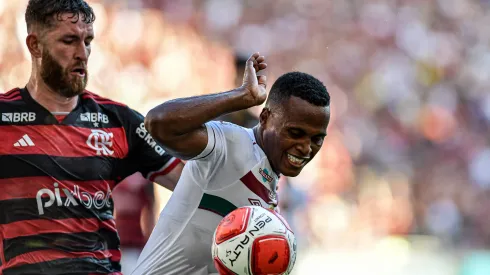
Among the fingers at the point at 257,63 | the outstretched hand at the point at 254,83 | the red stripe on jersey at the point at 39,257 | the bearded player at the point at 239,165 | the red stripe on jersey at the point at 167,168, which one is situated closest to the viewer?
the outstretched hand at the point at 254,83

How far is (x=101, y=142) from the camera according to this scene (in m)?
4.37

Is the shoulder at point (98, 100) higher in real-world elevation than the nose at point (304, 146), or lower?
lower

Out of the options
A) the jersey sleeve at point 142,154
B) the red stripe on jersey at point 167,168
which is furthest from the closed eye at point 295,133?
the red stripe on jersey at point 167,168

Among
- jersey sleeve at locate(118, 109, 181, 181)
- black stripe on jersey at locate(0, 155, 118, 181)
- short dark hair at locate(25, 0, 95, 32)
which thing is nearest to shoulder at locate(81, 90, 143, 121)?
jersey sleeve at locate(118, 109, 181, 181)

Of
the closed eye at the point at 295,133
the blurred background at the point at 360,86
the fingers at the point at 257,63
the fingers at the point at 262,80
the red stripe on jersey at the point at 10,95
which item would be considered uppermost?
the fingers at the point at 257,63

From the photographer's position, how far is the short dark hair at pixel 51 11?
167 inches

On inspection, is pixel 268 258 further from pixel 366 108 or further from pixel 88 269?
pixel 366 108

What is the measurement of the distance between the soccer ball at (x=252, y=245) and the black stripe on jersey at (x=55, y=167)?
41.3 inches

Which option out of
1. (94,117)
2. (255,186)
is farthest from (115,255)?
(255,186)

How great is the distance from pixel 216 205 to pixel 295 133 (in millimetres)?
498

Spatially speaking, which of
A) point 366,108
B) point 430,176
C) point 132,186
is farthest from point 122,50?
point 132,186

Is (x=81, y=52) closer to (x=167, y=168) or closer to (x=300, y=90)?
(x=167, y=168)

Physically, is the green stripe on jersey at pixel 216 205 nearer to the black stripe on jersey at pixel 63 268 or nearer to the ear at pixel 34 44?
the black stripe on jersey at pixel 63 268

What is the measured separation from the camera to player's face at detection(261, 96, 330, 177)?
3775 millimetres
